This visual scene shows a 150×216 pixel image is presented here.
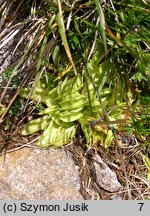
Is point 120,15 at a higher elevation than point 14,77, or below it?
higher

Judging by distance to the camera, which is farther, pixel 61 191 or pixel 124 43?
pixel 61 191

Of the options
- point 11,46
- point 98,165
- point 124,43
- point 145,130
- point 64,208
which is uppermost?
point 11,46

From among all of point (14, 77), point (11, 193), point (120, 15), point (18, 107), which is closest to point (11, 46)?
point (14, 77)

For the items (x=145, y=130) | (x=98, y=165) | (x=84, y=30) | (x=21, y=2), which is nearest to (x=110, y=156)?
(x=98, y=165)

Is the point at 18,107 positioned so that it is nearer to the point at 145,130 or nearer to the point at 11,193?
the point at 11,193

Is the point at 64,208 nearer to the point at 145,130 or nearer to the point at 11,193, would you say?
the point at 11,193

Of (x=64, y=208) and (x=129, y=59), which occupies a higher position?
(x=129, y=59)
